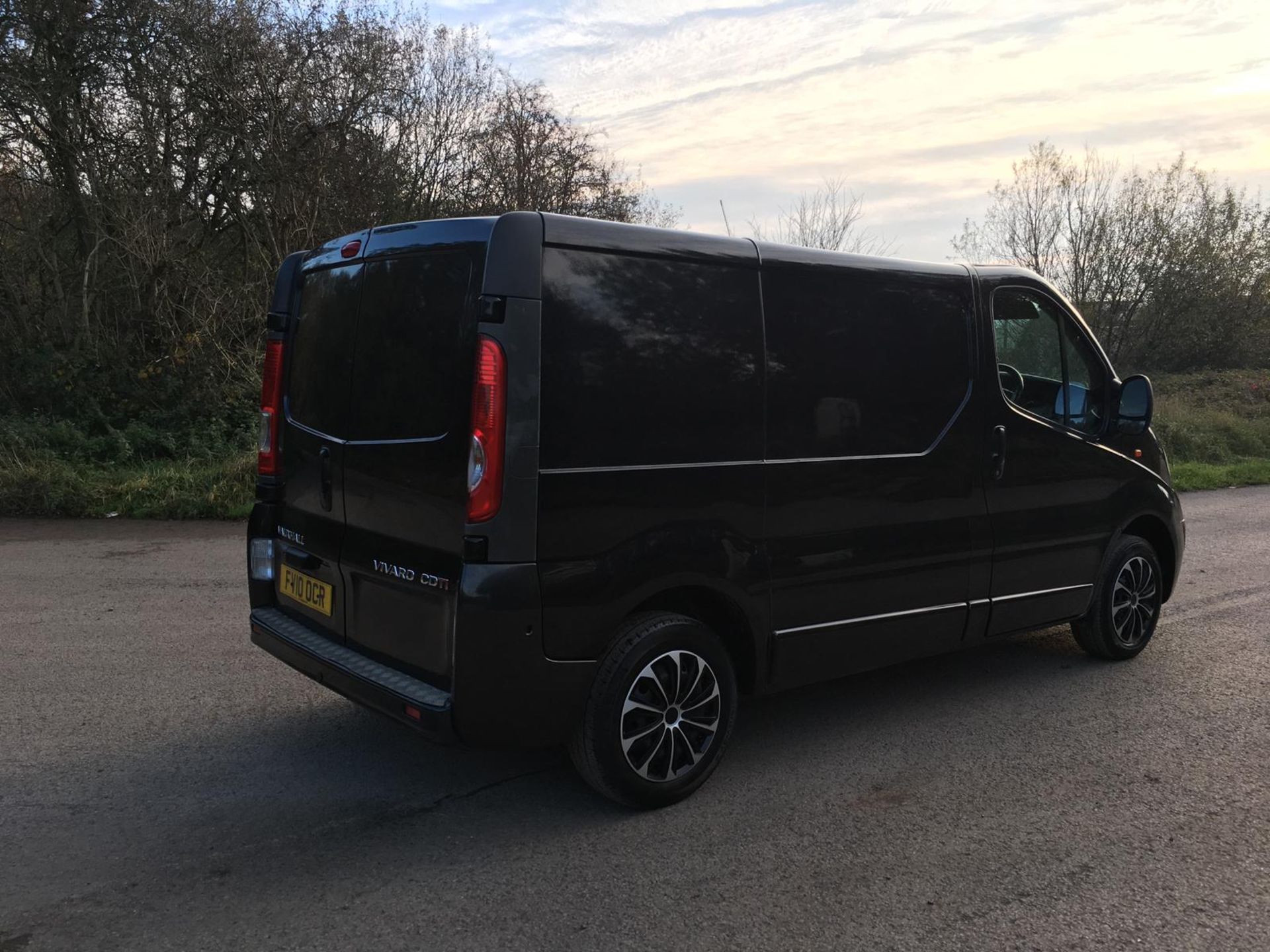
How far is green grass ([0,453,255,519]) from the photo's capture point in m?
9.71

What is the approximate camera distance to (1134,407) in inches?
204

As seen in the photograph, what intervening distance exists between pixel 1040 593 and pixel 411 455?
3.25 metres

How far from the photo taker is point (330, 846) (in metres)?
3.31

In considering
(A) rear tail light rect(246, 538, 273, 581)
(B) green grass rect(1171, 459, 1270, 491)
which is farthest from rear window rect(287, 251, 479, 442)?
(B) green grass rect(1171, 459, 1270, 491)

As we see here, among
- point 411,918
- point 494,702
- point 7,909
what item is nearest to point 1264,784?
point 494,702

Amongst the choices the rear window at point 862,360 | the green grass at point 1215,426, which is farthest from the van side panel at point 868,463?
the green grass at point 1215,426

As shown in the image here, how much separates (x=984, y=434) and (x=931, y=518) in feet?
1.69

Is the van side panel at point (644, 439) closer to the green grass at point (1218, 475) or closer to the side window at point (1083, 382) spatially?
the side window at point (1083, 382)

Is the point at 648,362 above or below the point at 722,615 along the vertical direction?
above

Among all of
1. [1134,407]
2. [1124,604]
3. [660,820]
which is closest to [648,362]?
[660,820]

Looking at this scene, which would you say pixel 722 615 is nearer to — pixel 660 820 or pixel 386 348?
pixel 660 820

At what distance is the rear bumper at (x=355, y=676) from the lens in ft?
10.7

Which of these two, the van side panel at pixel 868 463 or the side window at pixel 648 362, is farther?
the van side panel at pixel 868 463

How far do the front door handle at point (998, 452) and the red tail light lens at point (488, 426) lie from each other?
2.53 meters
